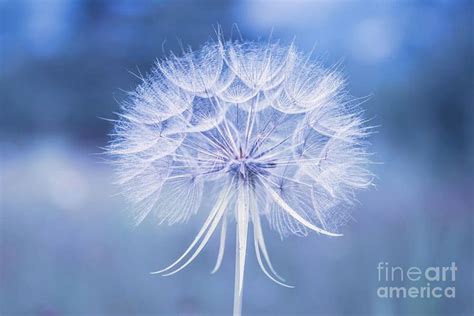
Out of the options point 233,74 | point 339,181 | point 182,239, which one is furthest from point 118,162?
point 182,239

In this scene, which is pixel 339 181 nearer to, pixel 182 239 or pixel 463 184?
pixel 182 239

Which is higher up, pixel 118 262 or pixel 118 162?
pixel 118 162

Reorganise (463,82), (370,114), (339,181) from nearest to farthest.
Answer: (339,181)
(370,114)
(463,82)

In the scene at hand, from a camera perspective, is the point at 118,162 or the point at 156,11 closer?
the point at 118,162

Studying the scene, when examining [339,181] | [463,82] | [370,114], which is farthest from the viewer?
[463,82]

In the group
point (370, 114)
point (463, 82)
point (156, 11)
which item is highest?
point (156, 11)

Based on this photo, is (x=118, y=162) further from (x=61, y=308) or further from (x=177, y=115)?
(x=61, y=308)
